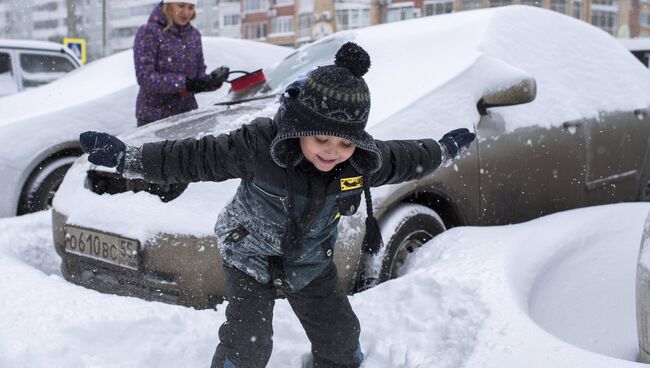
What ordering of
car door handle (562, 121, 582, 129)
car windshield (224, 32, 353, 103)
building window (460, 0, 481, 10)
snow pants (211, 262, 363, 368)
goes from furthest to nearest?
building window (460, 0, 481, 10)
car windshield (224, 32, 353, 103)
car door handle (562, 121, 582, 129)
snow pants (211, 262, 363, 368)

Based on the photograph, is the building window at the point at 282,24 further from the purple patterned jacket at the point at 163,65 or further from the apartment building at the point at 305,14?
the purple patterned jacket at the point at 163,65

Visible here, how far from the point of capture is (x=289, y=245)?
1.78m

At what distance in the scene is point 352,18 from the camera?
1922 inches

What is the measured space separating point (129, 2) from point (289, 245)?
77458 millimetres

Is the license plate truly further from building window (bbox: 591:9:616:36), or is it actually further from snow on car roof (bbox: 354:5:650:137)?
building window (bbox: 591:9:616:36)

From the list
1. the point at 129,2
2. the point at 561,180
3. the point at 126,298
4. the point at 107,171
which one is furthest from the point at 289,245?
the point at 129,2

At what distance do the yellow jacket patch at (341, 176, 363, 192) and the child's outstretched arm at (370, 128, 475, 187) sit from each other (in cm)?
8

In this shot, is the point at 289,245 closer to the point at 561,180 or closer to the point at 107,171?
the point at 107,171

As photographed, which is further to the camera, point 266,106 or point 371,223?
point 266,106

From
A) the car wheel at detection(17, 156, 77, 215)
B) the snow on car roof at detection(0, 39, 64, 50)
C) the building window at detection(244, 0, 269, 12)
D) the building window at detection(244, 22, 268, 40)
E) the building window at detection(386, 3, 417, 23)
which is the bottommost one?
the car wheel at detection(17, 156, 77, 215)

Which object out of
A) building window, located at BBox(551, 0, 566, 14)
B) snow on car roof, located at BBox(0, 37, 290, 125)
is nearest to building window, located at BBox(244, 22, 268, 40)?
building window, located at BBox(551, 0, 566, 14)

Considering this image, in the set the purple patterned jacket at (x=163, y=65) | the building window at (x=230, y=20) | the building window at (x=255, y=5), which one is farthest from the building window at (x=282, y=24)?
the purple patterned jacket at (x=163, y=65)

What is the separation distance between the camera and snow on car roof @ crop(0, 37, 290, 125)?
4.60 metres

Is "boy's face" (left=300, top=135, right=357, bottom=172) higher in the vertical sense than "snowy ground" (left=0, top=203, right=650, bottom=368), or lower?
higher
